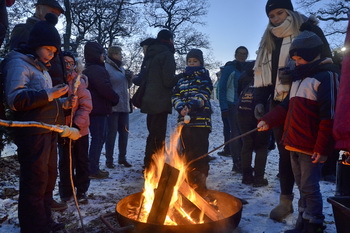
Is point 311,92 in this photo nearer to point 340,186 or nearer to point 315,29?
Answer: point 315,29

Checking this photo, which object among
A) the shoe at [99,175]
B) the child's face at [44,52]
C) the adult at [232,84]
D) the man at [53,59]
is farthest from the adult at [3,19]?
the adult at [232,84]

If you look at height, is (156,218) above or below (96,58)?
below

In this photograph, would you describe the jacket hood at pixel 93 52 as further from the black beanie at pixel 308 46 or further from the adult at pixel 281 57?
Result: the black beanie at pixel 308 46

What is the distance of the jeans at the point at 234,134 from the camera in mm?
5778

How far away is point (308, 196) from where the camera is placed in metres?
2.91

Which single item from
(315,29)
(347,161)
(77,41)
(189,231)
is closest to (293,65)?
(315,29)

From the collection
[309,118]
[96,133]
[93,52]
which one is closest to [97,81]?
[93,52]

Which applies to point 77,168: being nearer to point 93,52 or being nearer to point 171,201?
point 171,201

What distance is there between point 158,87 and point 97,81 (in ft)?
3.64

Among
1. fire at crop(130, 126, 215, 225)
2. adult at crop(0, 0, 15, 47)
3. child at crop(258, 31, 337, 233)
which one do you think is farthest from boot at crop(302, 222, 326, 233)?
adult at crop(0, 0, 15, 47)

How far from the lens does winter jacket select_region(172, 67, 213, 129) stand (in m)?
4.60

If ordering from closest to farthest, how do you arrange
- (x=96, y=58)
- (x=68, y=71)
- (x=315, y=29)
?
(x=315, y=29)
(x=68, y=71)
(x=96, y=58)

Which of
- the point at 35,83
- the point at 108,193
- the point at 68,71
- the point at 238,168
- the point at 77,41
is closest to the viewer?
the point at 35,83

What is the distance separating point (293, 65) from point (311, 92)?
634mm
